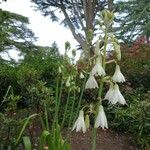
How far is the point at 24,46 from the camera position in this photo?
19281 millimetres

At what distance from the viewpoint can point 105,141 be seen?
296 inches

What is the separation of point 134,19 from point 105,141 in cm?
964

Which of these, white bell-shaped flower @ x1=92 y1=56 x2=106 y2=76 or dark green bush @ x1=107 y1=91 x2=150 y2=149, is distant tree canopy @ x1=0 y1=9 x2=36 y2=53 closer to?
dark green bush @ x1=107 y1=91 x2=150 y2=149

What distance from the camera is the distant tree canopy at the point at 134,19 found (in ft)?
52.4

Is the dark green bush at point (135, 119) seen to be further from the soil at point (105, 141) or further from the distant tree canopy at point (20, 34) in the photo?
the distant tree canopy at point (20, 34)

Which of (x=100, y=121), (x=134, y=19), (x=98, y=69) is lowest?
(x=100, y=121)

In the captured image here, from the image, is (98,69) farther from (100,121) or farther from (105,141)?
(105,141)

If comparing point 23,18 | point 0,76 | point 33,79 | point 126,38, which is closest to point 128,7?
point 126,38

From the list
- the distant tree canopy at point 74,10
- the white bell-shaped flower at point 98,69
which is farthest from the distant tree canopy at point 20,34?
the white bell-shaped flower at point 98,69

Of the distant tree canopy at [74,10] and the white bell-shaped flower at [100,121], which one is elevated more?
the distant tree canopy at [74,10]

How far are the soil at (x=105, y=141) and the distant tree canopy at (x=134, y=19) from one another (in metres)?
7.86

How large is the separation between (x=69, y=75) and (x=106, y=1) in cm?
2004

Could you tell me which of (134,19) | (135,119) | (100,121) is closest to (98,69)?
(100,121)

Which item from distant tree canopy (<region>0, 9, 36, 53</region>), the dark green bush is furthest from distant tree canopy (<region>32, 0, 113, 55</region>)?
the dark green bush
